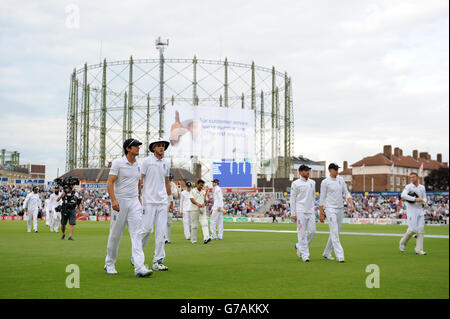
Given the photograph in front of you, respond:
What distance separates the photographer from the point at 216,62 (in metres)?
56.0

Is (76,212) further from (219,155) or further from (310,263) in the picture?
(219,155)

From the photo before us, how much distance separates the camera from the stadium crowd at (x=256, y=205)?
40.0 metres

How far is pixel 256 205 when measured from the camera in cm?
4719

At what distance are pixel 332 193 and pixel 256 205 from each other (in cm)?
3744

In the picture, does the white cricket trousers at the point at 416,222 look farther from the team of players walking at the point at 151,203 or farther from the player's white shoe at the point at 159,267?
the player's white shoe at the point at 159,267

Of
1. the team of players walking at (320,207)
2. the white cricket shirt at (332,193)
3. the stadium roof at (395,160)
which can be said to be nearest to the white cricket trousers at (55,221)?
the team of players walking at (320,207)

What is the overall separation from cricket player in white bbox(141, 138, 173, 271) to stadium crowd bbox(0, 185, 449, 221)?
30.9 meters

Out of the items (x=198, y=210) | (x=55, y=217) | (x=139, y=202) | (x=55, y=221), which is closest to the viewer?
(x=139, y=202)

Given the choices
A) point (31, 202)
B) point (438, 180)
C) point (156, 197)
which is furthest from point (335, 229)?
point (438, 180)

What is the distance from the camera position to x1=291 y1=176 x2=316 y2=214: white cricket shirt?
1000cm

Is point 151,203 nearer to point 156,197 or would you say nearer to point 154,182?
point 156,197

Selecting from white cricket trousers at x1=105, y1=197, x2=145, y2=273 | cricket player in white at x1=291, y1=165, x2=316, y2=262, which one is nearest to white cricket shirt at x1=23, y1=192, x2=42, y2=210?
cricket player in white at x1=291, y1=165, x2=316, y2=262

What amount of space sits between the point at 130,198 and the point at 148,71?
48405mm
